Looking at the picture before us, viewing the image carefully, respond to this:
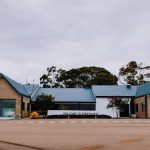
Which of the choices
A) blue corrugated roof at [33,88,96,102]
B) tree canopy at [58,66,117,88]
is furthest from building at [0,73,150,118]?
tree canopy at [58,66,117,88]

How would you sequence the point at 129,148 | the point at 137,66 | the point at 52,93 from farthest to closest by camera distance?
the point at 137,66 → the point at 52,93 → the point at 129,148

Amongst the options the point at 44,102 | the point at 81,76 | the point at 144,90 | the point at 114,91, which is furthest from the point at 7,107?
the point at 81,76

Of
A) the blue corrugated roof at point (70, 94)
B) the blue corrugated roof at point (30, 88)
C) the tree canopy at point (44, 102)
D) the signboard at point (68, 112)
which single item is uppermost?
the blue corrugated roof at point (30, 88)

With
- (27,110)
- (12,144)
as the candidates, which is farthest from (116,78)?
(12,144)

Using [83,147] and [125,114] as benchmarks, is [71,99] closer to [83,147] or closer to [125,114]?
[125,114]

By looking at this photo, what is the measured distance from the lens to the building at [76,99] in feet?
206

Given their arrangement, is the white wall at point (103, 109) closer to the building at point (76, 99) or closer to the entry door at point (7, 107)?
the building at point (76, 99)

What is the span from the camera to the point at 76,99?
70.5 m

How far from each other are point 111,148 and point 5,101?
161 feet

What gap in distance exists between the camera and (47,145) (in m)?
17.0

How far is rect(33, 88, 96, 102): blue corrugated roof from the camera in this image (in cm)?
7044

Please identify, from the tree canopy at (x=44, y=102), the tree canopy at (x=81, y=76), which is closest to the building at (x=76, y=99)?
the tree canopy at (x=44, y=102)

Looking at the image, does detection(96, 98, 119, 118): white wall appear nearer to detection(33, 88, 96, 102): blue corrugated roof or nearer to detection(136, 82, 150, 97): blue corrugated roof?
detection(33, 88, 96, 102): blue corrugated roof

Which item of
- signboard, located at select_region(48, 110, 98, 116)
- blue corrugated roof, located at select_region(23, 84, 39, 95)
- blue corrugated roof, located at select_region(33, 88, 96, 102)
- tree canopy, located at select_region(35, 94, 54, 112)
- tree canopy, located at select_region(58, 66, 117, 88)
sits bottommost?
signboard, located at select_region(48, 110, 98, 116)
